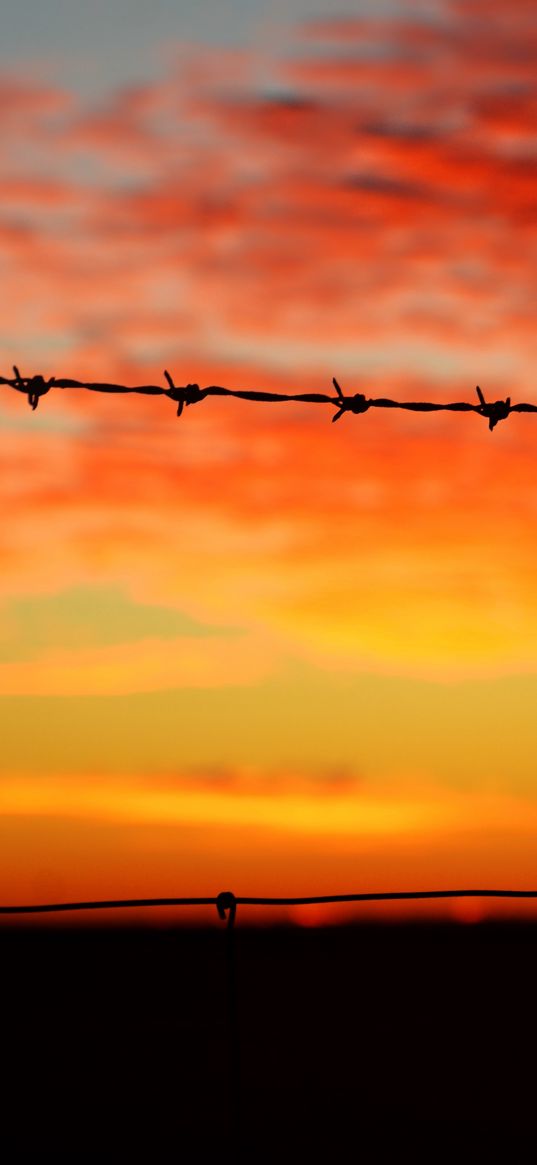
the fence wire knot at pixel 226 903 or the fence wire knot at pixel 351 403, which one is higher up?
the fence wire knot at pixel 351 403

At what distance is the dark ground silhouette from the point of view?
14570 millimetres

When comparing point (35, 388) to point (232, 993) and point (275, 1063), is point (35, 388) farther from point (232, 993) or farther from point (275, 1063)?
point (275, 1063)

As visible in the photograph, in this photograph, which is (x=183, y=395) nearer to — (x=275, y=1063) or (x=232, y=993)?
(x=232, y=993)

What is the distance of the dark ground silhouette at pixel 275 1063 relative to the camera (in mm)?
14570

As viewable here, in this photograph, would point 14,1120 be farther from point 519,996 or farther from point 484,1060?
point 519,996

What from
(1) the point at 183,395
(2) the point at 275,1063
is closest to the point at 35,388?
(1) the point at 183,395

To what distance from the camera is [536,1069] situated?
22078 millimetres

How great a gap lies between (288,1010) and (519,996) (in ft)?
16.9

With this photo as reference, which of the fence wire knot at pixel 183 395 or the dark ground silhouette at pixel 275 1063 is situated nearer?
the fence wire knot at pixel 183 395

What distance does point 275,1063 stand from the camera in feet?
76.0

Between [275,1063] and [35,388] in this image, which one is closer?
[35,388]

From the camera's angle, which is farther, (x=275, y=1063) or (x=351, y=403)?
(x=275, y=1063)

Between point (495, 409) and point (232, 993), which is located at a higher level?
point (495, 409)

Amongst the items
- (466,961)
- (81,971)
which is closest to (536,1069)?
(81,971)
